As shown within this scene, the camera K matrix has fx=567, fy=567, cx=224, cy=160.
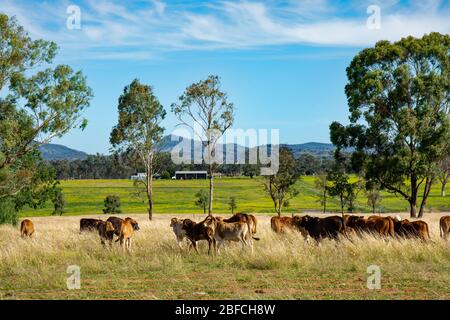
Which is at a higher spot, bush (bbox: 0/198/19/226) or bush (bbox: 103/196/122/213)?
bush (bbox: 0/198/19/226)

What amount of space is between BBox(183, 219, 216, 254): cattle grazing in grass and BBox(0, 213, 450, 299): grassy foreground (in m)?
0.65

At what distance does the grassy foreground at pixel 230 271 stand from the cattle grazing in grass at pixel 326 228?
58 centimetres

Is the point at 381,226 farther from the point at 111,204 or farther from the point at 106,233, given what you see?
the point at 111,204

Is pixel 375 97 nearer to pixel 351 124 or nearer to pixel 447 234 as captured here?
pixel 351 124

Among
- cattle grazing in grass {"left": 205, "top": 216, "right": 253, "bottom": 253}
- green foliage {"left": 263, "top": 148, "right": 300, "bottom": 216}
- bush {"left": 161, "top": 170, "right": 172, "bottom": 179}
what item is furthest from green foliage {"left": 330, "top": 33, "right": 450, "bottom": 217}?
bush {"left": 161, "top": 170, "right": 172, "bottom": 179}

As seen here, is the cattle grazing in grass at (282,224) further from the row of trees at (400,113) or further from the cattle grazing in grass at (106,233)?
the row of trees at (400,113)

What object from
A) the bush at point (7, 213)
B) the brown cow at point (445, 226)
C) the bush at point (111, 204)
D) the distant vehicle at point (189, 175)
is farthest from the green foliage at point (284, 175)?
the distant vehicle at point (189, 175)

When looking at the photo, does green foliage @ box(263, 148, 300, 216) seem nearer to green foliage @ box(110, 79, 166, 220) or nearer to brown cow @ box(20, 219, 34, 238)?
green foliage @ box(110, 79, 166, 220)

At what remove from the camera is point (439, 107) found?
4006cm

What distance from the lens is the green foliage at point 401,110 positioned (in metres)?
38.5

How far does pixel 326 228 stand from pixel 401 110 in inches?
863

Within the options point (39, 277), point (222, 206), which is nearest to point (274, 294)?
point (39, 277)

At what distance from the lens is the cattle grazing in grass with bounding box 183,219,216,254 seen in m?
18.1
